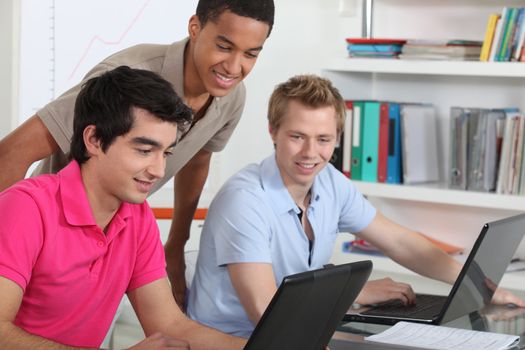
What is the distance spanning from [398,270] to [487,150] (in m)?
0.52

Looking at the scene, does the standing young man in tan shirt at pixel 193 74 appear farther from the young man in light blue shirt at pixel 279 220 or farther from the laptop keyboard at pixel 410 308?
the laptop keyboard at pixel 410 308

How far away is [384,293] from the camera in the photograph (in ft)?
7.02

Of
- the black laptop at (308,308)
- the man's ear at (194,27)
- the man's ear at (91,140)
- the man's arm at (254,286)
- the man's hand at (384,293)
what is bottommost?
the man's hand at (384,293)

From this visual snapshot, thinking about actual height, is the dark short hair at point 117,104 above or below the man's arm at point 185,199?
above

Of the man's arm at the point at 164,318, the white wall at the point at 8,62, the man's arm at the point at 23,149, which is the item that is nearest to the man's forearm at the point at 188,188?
the man's arm at the point at 23,149

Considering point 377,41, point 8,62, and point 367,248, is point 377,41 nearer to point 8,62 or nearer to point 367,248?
point 367,248

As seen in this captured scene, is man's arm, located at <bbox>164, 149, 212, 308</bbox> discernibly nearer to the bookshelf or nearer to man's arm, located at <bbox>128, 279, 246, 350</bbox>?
man's arm, located at <bbox>128, 279, 246, 350</bbox>

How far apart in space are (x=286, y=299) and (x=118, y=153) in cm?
50

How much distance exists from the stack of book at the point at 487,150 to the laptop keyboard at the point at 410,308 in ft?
3.86

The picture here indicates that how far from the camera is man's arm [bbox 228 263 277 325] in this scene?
1.98m

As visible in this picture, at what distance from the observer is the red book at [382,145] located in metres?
3.45

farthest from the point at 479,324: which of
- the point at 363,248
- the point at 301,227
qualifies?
the point at 363,248

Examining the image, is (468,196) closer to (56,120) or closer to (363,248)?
(363,248)

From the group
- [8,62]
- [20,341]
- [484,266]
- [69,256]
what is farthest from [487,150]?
[20,341]
